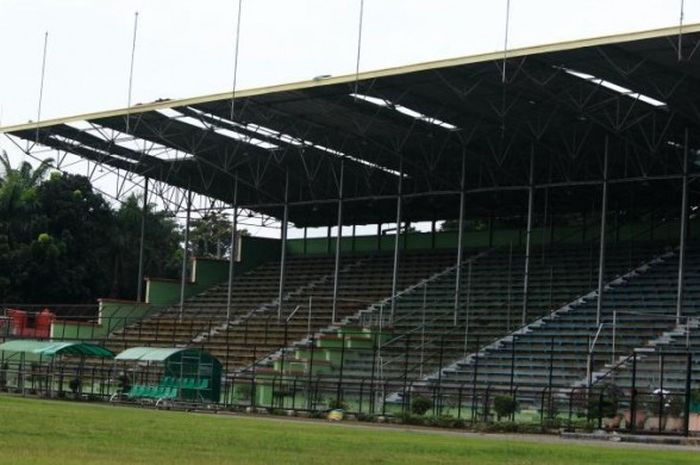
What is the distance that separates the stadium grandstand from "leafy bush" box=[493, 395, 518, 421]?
1.96ft

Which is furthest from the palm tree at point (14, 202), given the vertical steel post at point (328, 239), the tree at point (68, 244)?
the vertical steel post at point (328, 239)

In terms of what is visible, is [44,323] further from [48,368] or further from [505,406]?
[505,406]

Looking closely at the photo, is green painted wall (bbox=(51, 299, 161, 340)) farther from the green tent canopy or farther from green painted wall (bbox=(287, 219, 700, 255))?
the green tent canopy

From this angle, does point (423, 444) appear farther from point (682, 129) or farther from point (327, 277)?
point (327, 277)

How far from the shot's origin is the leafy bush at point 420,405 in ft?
136

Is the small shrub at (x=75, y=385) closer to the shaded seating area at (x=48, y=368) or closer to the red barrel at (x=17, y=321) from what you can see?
the shaded seating area at (x=48, y=368)

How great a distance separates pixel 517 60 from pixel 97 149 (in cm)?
2533

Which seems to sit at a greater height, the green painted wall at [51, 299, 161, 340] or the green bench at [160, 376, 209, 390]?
the green painted wall at [51, 299, 161, 340]

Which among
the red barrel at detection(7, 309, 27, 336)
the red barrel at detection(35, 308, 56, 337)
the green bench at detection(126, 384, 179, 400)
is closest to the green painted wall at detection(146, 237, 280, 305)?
the red barrel at detection(35, 308, 56, 337)

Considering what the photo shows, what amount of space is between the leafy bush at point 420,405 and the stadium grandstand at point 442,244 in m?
0.50

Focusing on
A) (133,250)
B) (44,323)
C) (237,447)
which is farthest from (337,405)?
(133,250)

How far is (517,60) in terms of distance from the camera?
4162cm

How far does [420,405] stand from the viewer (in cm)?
4141

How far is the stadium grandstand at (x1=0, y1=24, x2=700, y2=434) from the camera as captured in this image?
42312 mm
